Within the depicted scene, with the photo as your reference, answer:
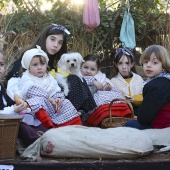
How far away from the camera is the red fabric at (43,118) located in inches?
161

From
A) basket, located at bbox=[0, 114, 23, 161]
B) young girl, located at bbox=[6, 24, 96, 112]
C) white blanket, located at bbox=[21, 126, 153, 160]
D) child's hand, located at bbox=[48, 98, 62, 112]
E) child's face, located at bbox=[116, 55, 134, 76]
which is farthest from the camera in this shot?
child's face, located at bbox=[116, 55, 134, 76]

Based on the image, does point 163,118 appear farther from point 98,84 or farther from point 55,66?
point 55,66

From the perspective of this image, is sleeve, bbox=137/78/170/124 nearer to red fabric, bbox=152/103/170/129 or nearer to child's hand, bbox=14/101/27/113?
red fabric, bbox=152/103/170/129

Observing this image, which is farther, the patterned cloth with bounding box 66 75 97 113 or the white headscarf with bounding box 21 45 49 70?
the patterned cloth with bounding box 66 75 97 113

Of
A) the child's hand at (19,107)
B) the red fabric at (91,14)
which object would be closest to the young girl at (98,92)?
the child's hand at (19,107)

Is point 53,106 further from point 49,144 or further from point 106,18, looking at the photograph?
point 106,18

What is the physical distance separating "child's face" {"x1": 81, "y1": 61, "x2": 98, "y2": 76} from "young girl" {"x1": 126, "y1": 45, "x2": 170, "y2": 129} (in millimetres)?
1228

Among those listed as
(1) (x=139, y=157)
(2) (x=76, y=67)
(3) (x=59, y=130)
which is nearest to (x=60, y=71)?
(2) (x=76, y=67)

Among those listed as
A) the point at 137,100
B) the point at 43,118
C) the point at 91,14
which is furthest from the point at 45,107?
the point at 91,14

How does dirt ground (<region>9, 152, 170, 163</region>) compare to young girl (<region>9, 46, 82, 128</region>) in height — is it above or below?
below

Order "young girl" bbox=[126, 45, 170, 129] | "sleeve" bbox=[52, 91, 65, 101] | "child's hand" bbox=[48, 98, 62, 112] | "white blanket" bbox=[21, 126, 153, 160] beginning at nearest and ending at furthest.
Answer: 1. "white blanket" bbox=[21, 126, 153, 160]
2. "young girl" bbox=[126, 45, 170, 129]
3. "child's hand" bbox=[48, 98, 62, 112]
4. "sleeve" bbox=[52, 91, 65, 101]

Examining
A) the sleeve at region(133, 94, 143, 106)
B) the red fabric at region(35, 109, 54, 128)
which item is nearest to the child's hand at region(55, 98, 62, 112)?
the red fabric at region(35, 109, 54, 128)

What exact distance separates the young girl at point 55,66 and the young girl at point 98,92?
10 cm

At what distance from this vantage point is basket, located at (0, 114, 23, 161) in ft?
10.8
